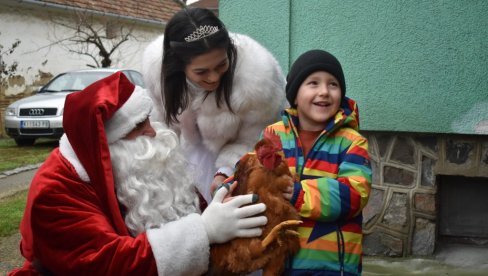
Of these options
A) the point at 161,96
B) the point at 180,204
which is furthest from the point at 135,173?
the point at 161,96

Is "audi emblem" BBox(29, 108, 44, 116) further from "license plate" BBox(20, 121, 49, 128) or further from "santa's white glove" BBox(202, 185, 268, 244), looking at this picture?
"santa's white glove" BBox(202, 185, 268, 244)

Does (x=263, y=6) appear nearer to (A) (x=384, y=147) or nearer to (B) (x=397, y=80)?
(B) (x=397, y=80)

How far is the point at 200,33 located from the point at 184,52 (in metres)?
0.12

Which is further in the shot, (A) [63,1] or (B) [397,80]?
(A) [63,1]

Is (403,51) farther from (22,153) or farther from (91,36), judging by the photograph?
(91,36)

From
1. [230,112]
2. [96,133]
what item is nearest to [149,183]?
[96,133]

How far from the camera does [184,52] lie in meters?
2.50

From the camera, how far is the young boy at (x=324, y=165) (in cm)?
205

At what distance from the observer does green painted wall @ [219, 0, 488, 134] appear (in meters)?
4.07

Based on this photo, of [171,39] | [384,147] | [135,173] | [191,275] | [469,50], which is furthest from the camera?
[384,147]

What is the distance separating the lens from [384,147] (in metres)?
4.36

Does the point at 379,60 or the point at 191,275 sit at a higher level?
the point at 379,60

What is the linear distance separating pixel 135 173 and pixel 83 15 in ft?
46.4

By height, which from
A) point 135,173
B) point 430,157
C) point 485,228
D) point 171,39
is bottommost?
point 485,228
